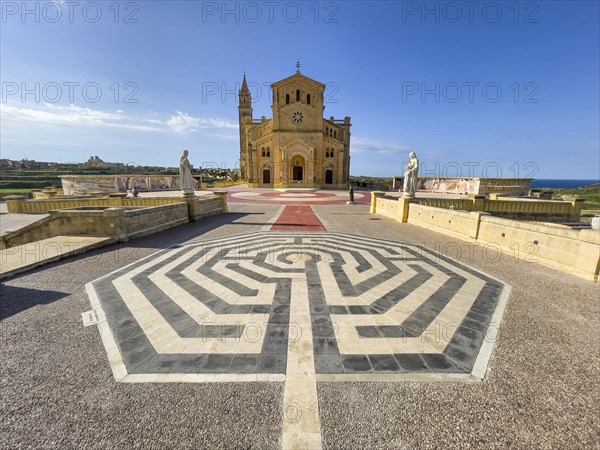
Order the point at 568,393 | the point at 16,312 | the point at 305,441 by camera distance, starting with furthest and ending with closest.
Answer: the point at 16,312
the point at 568,393
the point at 305,441

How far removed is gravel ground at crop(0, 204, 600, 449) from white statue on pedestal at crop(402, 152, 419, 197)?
931 cm

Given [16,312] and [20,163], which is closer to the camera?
[16,312]

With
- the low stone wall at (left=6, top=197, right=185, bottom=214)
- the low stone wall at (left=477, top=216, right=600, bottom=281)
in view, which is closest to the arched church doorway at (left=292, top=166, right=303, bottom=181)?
the low stone wall at (left=6, top=197, right=185, bottom=214)

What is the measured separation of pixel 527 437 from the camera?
234 centimetres

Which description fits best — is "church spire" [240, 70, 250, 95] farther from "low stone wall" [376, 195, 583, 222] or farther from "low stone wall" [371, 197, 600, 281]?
"low stone wall" [371, 197, 600, 281]

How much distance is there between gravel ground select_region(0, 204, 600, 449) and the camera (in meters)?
2.29

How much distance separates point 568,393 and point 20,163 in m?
153

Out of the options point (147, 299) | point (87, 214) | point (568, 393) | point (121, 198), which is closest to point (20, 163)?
point (121, 198)

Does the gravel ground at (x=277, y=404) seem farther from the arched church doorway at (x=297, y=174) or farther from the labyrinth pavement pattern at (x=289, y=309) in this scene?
the arched church doorway at (x=297, y=174)

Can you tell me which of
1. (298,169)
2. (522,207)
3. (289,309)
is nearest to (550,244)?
(289,309)

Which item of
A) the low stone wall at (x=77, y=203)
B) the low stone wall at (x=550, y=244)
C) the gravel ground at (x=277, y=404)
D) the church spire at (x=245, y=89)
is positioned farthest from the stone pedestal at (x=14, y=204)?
the church spire at (x=245, y=89)

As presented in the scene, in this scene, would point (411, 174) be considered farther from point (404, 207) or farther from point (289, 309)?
point (289, 309)

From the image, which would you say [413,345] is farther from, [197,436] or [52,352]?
[52,352]

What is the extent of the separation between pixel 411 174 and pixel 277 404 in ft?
40.4
